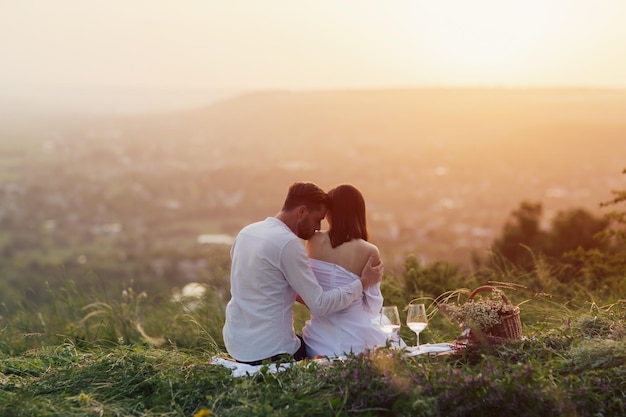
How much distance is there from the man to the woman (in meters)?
0.10

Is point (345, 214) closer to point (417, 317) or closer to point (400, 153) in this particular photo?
point (417, 317)

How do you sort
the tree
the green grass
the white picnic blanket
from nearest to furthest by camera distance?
the green grass, the white picnic blanket, the tree

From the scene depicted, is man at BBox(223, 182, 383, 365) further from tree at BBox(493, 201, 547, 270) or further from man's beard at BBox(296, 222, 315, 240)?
tree at BBox(493, 201, 547, 270)

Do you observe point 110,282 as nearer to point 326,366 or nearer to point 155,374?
point 155,374

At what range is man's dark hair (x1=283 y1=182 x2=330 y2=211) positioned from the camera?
4340 millimetres

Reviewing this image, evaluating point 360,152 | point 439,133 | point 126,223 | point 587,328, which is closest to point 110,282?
point 587,328

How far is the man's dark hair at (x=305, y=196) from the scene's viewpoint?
434cm

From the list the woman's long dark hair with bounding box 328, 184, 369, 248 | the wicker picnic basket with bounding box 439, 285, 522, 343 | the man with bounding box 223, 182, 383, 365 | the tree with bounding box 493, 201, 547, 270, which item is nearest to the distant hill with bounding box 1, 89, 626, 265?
the tree with bounding box 493, 201, 547, 270

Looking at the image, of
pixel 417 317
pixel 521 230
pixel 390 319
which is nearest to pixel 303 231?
pixel 390 319

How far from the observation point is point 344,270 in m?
4.51

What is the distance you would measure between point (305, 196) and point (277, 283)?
566mm

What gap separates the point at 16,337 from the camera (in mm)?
6566

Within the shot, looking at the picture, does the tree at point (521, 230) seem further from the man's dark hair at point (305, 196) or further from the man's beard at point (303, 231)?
the man's dark hair at point (305, 196)

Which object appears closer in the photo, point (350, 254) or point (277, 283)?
point (277, 283)
